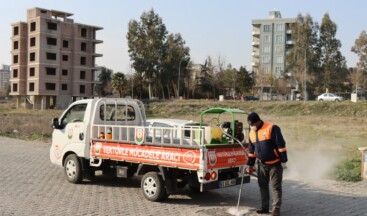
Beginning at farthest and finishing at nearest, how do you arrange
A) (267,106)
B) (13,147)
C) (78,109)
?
(267,106) < (13,147) < (78,109)

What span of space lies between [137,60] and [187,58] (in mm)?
10541

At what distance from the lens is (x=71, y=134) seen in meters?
10.8

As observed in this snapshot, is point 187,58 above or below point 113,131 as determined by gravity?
above

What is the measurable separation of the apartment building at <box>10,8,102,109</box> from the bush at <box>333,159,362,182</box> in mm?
68228

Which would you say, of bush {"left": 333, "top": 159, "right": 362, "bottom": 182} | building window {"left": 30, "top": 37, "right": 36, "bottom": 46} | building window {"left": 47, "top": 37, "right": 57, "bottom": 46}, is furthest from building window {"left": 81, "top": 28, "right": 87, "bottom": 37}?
bush {"left": 333, "top": 159, "right": 362, "bottom": 182}

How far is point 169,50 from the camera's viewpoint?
8619 cm

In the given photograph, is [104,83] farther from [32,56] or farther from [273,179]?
[273,179]

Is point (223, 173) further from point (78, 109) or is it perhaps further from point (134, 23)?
Answer: point (134, 23)

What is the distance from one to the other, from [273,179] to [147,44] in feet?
258

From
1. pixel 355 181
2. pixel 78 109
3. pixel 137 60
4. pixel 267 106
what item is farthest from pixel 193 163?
pixel 137 60

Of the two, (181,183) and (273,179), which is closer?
(273,179)

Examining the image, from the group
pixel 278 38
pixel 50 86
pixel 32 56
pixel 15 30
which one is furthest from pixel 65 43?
pixel 278 38

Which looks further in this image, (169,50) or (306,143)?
(169,50)

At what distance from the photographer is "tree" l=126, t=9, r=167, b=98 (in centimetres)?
8331
